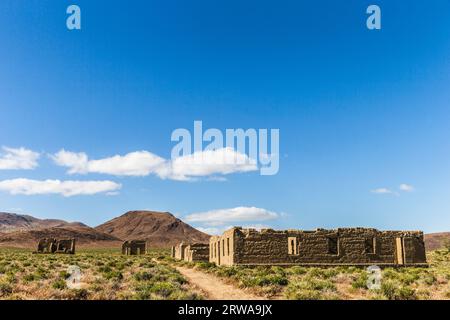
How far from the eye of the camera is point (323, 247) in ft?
88.2

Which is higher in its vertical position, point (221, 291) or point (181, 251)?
point (181, 251)

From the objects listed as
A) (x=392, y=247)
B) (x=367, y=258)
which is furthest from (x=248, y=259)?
(x=392, y=247)

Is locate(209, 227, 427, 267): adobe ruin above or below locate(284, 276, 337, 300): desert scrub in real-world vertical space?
above

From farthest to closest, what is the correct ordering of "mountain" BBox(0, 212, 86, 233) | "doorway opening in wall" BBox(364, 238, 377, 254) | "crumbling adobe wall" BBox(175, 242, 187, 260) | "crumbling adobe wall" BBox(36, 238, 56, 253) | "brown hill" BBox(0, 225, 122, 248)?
"mountain" BBox(0, 212, 86, 233) < "brown hill" BBox(0, 225, 122, 248) < "crumbling adobe wall" BBox(36, 238, 56, 253) < "crumbling adobe wall" BBox(175, 242, 187, 260) < "doorway opening in wall" BBox(364, 238, 377, 254)

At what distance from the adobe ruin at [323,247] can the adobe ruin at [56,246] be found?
35.1 meters

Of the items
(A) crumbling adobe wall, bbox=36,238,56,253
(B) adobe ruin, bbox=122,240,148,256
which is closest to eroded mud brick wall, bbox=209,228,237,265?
(B) adobe ruin, bbox=122,240,148,256

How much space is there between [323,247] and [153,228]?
410ft

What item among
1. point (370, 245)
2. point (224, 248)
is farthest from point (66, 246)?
point (370, 245)

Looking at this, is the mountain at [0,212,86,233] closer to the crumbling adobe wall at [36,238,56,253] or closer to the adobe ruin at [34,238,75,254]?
the crumbling adobe wall at [36,238,56,253]

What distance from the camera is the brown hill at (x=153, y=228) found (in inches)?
5349

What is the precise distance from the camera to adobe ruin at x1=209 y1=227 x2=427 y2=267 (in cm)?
2598

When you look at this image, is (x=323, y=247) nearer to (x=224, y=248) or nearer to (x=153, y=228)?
(x=224, y=248)

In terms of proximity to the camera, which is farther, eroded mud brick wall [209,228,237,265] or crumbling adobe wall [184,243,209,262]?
crumbling adobe wall [184,243,209,262]

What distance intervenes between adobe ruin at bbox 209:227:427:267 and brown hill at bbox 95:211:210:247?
10428 centimetres
